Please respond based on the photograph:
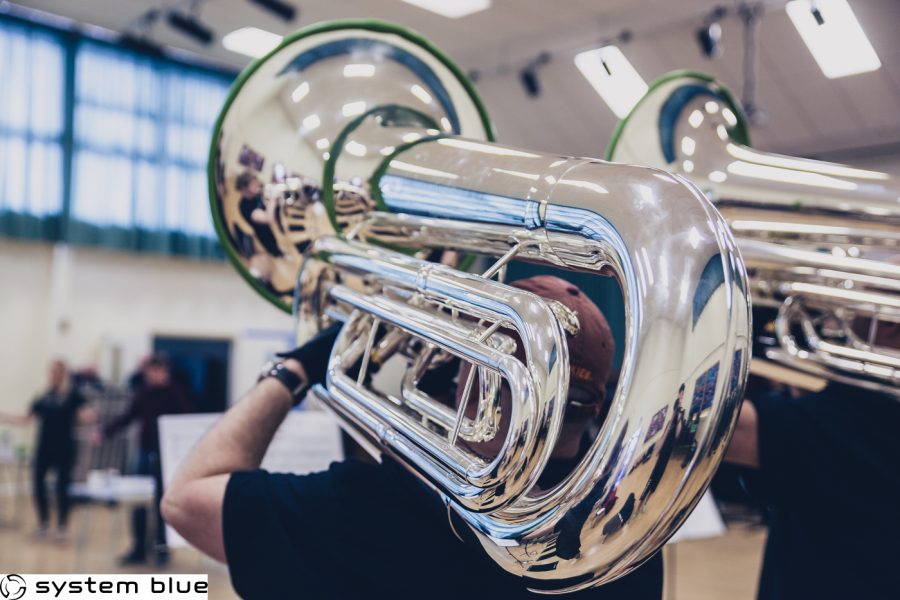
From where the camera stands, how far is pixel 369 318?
4.11ft

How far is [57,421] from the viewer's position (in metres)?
6.94

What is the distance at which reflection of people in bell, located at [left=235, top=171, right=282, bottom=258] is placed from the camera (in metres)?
1.49

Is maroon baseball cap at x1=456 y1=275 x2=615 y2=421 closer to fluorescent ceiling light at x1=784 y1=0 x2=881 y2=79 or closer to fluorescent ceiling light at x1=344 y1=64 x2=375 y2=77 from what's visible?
fluorescent ceiling light at x1=344 y1=64 x2=375 y2=77

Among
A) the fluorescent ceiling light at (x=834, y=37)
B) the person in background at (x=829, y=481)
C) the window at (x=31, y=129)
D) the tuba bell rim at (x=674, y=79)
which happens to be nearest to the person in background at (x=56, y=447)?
the window at (x=31, y=129)

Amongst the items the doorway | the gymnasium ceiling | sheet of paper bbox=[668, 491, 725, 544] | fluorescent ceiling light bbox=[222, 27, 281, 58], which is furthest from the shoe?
fluorescent ceiling light bbox=[222, 27, 281, 58]

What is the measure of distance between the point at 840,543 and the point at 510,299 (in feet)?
3.40

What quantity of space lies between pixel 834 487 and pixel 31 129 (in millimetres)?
9797

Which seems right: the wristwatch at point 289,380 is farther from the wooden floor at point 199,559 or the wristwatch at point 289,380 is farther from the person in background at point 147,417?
the person in background at point 147,417

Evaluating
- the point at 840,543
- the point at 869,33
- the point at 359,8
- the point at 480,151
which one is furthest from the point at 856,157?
the point at 480,151

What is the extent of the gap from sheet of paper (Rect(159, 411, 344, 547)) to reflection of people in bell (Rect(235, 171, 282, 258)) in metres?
0.77

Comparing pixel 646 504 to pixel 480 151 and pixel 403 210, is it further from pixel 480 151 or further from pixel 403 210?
pixel 403 210

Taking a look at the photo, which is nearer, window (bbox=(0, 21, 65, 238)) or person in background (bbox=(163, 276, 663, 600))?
person in background (bbox=(163, 276, 663, 600))

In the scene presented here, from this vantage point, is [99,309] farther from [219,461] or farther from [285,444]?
[219,461]

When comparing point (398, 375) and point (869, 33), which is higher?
point (869, 33)
